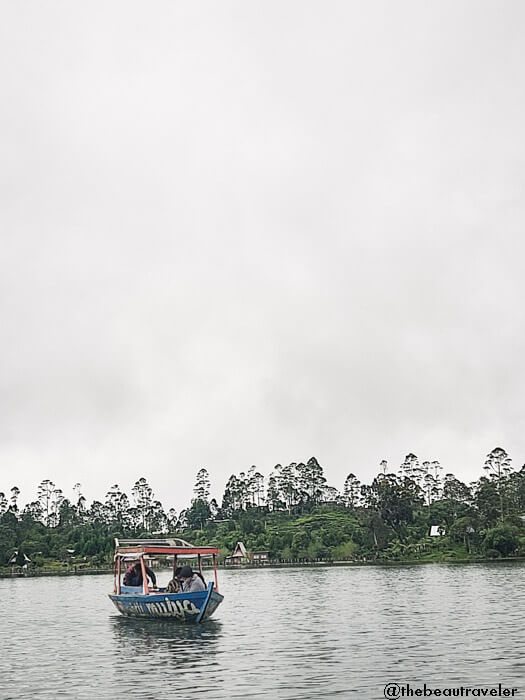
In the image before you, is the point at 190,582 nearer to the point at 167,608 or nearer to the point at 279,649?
the point at 167,608

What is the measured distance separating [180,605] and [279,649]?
1106cm

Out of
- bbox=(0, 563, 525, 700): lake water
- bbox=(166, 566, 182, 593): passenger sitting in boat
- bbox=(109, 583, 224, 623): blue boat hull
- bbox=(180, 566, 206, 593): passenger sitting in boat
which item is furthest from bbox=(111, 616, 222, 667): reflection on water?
bbox=(180, 566, 206, 593): passenger sitting in boat

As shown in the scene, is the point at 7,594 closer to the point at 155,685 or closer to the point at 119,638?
the point at 119,638

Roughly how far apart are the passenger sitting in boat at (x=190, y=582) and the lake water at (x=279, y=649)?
2.28 m

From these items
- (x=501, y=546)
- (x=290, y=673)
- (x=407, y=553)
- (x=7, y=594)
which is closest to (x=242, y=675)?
(x=290, y=673)

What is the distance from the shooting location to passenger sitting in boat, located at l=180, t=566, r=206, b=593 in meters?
46.9

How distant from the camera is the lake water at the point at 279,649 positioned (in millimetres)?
28172

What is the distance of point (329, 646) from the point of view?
36.8 m

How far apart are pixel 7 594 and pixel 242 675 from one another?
236 feet

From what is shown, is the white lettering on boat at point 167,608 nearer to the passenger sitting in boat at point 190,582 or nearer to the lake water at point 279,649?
the lake water at point 279,649

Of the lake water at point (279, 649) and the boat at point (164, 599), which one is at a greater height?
the boat at point (164, 599)

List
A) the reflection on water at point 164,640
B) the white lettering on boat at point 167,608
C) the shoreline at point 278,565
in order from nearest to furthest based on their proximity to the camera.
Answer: the reflection on water at point 164,640
the white lettering on boat at point 167,608
the shoreline at point 278,565

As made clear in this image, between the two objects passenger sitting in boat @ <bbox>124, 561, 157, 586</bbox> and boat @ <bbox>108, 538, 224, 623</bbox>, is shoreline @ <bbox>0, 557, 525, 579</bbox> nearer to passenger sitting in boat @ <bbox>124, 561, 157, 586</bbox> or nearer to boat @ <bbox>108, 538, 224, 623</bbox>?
passenger sitting in boat @ <bbox>124, 561, 157, 586</bbox>

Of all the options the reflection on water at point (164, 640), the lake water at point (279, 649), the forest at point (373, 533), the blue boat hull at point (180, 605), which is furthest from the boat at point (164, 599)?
the forest at point (373, 533)
